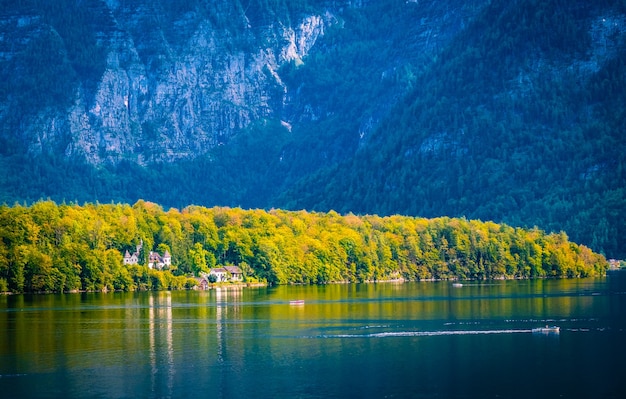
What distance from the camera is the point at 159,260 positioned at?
195750 mm

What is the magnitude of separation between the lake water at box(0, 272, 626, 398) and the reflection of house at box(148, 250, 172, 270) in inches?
1530

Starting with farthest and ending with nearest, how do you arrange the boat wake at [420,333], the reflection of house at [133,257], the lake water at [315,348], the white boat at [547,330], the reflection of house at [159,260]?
the reflection of house at [159,260] < the reflection of house at [133,257] < the white boat at [547,330] < the boat wake at [420,333] < the lake water at [315,348]

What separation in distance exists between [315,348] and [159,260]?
9836 centimetres

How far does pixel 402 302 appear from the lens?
15038 centimetres

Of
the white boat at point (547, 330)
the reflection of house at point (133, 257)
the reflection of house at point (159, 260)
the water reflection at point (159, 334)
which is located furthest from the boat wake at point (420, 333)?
the reflection of house at point (159, 260)

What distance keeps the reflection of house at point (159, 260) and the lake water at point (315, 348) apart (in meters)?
38.9

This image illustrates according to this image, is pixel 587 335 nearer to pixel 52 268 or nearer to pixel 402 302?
pixel 402 302

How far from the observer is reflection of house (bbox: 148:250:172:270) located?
637ft

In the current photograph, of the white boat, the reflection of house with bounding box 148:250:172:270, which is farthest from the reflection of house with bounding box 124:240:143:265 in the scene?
the white boat

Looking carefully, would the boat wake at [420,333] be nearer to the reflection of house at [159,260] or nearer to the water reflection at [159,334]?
the water reflection at [159,334]

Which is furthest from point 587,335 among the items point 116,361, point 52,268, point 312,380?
point 52,268

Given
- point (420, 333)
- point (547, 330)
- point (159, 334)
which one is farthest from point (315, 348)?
point (547, 330)

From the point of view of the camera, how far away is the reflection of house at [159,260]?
19412 centimetres

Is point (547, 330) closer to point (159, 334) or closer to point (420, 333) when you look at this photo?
point (420, 333)
